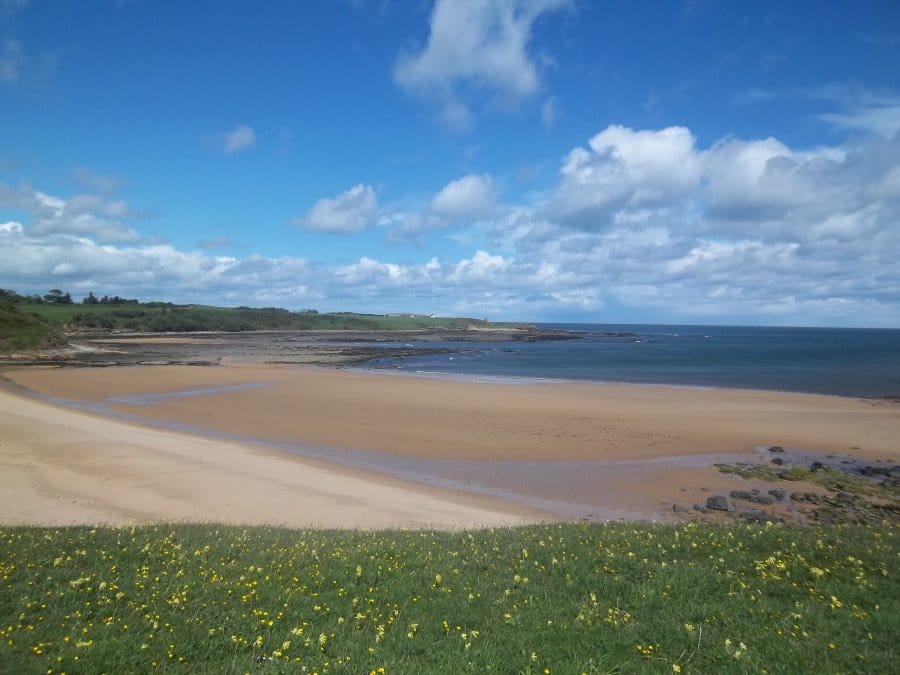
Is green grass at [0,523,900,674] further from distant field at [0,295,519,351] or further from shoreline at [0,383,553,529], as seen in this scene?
distant field at [0,295,519,351]

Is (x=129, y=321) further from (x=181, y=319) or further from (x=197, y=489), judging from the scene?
(x=197, y=489)

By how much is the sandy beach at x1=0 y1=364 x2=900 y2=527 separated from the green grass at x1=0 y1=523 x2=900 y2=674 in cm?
536

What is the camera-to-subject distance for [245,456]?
19391 mm

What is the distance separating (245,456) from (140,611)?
14.3 m

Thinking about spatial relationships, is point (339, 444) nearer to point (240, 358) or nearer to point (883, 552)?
point (883, 552)

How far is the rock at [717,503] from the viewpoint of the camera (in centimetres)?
1488

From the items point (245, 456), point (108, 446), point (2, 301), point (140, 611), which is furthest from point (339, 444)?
point (2, 301)

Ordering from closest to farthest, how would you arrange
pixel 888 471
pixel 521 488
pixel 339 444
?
1. pixel 521 488
2. pixel 888 471
3. pixel 339 444

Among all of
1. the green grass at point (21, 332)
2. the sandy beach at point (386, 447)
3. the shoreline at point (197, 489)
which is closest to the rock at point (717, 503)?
the sandy beach at point (386, 447)

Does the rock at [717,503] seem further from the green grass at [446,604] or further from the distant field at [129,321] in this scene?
the distant field at [129,321]

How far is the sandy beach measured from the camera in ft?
46.8

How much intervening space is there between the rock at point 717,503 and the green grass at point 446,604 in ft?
21.2

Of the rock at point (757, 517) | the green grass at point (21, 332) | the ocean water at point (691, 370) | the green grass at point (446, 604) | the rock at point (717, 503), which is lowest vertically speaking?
the rock at point (717, 503)

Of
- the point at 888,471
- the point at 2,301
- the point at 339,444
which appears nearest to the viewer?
the point at 888,471
